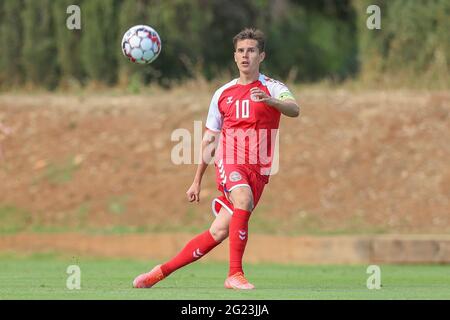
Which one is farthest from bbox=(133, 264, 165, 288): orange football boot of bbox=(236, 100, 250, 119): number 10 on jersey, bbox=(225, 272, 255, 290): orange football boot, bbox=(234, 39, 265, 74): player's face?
bbox=(234, 39, 265, 74): player's face

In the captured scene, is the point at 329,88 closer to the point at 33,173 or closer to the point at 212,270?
the point at 33,173

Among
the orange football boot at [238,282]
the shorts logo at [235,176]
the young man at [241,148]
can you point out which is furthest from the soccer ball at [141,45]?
the orange football boot at [238,282]

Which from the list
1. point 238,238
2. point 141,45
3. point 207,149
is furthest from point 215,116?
point 141,45

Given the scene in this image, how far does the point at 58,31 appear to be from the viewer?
2447cm

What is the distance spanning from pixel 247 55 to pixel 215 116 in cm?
61

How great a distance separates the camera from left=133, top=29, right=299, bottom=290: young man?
33.8 ft

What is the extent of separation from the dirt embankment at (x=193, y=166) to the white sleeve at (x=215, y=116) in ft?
26.6

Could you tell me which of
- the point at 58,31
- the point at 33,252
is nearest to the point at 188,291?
the point at 33,252

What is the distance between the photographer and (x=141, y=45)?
40.1 ft

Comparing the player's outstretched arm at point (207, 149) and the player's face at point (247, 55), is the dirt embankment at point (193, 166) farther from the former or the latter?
the player's face at point (247, 55)

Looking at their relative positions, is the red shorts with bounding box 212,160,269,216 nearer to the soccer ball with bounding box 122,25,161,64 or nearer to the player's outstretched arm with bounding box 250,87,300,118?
the player's outstretched arm with bounding box 250,87,300,118

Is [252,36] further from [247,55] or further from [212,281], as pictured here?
[212,281]
